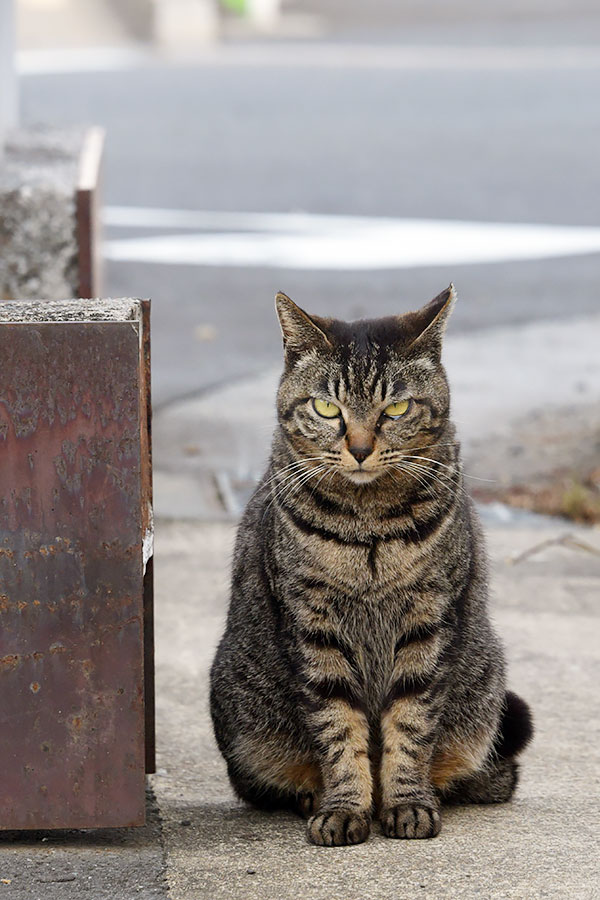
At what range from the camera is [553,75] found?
19.2 metres

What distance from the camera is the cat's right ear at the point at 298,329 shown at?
122 inches

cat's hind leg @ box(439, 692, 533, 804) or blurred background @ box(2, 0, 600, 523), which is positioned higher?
blurred background @ box(2, 0, 600, 523)

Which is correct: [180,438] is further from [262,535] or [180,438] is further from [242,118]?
[242,118]

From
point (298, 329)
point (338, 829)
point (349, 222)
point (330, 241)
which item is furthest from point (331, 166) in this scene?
point (338, 829)

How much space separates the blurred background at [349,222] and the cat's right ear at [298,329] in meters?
2.47

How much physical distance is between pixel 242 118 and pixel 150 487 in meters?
13.1

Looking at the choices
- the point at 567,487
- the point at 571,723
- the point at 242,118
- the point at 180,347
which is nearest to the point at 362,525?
the point at 571,723

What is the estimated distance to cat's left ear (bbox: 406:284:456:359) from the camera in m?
3.07

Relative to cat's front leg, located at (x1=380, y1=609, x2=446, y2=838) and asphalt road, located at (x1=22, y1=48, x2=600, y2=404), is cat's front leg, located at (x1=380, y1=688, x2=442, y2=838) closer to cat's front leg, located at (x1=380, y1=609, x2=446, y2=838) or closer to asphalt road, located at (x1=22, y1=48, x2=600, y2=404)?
cat's front leg, located at (x1=380, y1=609, x2=446, y2=838)

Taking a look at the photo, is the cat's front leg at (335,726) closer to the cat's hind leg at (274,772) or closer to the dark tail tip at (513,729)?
the cat's hind leg at (274,772)

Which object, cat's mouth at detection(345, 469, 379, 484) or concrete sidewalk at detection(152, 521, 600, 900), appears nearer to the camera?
concrete sidewalk at detection(152, 521, 600, 900)

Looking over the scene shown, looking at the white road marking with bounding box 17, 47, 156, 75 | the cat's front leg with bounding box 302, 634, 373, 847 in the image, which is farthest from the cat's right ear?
the white road marking with bounding box 17, 47, 156, 75

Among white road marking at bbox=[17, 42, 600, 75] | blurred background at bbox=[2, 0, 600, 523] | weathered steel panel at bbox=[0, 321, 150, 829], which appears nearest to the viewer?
weathered steel panel at bbox=[0, 321, 150, 829]

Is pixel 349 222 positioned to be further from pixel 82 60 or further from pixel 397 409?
pixel 82 60
